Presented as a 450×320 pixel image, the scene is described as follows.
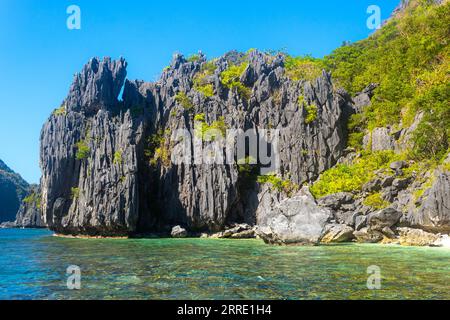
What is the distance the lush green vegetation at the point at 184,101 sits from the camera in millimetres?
56594

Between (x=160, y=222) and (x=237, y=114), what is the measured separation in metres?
18.9

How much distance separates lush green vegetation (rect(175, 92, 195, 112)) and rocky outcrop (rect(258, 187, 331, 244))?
29.6m

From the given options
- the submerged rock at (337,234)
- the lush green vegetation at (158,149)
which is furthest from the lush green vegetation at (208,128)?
the submerged rock at (337,234)

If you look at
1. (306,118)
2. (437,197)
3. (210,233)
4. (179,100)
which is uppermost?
(179,100)

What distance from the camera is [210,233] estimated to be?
162 feet

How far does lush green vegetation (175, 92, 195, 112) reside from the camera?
56.6m

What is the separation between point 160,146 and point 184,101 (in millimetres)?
7638

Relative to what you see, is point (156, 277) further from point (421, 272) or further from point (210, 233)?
point (210, 233)

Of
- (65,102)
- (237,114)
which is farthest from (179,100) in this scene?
(65,102)

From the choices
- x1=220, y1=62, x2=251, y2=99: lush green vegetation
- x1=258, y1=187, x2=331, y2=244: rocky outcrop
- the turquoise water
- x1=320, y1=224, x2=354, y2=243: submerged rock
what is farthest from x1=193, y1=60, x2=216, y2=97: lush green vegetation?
the turquoise water

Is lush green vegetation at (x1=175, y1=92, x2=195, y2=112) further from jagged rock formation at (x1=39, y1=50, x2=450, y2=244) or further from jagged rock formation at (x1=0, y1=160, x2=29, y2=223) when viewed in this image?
jagged rock formation at (x1=0, y1=160, x2=29, y2=223)

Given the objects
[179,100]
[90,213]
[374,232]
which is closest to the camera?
[374,232]
